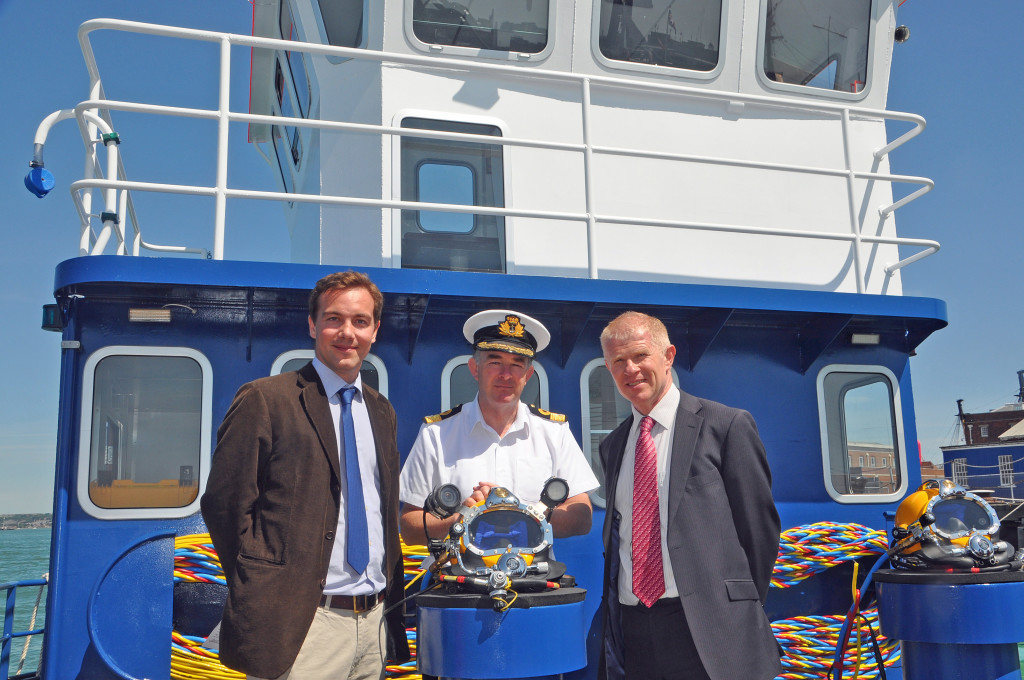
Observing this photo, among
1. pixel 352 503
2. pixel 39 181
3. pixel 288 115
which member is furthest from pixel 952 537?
pixel 288 115

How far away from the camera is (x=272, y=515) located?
8.77ft

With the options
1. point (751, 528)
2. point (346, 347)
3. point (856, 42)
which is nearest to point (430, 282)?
point (346, 347)

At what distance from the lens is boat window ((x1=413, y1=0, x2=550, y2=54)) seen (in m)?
5.82

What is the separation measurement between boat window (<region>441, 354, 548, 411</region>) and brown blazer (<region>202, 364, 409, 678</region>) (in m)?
1.98

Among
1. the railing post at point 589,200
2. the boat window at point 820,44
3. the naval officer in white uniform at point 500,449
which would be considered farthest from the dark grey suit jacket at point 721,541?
the boat window at point 820,44

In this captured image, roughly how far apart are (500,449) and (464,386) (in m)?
1.48

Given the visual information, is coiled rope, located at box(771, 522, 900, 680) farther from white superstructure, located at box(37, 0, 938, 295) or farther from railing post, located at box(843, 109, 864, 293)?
white superstructure, located at box(37, 0, 938, 295)

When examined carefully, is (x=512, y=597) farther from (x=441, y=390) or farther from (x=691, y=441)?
(x=441, y=390)

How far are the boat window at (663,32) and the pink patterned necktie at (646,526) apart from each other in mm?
4081

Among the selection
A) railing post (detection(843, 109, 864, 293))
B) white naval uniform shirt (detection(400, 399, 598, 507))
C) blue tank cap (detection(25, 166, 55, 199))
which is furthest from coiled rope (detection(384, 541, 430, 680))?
railing post (detection(843, 109, 864, 293))

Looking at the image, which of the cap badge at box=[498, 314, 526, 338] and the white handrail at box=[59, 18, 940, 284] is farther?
the white handrail at box=[59, 18, 940, 284]

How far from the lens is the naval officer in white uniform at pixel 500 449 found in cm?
338

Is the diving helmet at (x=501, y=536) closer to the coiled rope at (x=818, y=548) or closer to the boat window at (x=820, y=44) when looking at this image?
the coiled rope at (x=818, y=548)

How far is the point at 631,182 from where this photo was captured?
6.05m
